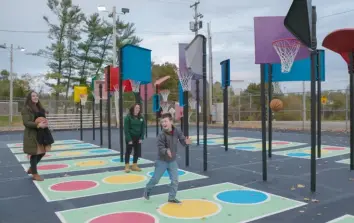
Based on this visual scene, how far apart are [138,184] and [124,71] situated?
3.52m

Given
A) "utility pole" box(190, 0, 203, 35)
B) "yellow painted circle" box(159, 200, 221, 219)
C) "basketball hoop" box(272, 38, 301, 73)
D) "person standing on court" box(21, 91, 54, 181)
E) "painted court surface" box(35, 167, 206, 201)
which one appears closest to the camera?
"yellow painted circle" box(159, 200, 221, 219)

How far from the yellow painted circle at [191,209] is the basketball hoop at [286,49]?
339 centimetres

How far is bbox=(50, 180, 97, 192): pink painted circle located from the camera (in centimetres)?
562

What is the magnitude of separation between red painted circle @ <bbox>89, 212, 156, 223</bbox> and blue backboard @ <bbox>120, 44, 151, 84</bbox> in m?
4.76

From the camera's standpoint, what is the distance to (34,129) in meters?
6.12

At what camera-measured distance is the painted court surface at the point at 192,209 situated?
4.04m

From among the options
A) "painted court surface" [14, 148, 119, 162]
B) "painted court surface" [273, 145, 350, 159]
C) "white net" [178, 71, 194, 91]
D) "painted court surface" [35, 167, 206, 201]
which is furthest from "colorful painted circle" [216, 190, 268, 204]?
"painted court surface" [14, 148, 119, 162]

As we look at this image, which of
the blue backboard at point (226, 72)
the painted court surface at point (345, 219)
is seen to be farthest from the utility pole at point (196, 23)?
the painted court surface at point (345, 219)

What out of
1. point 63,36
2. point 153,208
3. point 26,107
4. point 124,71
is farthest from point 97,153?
point 63,36

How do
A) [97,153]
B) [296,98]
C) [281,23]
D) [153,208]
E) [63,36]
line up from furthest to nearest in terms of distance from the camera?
[63,36] < [296,98] < [97,153] < [281,23] < [153,208]

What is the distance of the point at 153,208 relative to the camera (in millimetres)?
4457

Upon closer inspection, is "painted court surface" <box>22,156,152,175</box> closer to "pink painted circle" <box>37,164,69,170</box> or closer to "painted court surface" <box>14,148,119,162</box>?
"pink painted circle" <box>37,164,69,170</box>

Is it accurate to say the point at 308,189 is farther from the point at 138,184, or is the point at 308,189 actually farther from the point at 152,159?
the point at 152,159

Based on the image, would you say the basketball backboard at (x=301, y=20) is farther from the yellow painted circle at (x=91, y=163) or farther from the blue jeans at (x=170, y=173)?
the yellow painted circle at (x=91, y=163)
